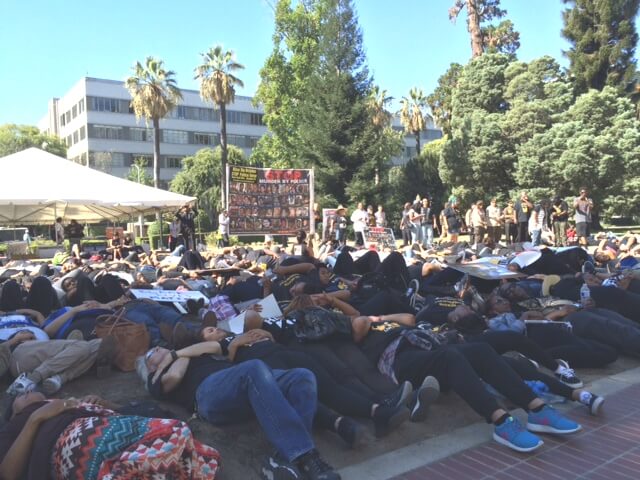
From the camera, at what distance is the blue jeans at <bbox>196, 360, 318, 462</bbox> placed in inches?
124

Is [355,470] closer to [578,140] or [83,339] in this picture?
[83,339]

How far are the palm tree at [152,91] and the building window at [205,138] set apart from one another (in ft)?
84.2

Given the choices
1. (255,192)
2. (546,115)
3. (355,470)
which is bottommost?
(355,470)

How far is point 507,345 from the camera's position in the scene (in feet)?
15.2

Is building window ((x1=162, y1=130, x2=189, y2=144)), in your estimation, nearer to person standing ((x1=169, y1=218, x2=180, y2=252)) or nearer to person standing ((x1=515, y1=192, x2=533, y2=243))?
person standing ((x1=169, y1=218, x2=180, y2=252))

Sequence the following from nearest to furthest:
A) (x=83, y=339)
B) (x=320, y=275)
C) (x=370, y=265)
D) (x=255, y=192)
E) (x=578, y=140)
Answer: (x=83, y=339)
(x=320, y=275)
(x=370, y=265)
(x=255, y=192)
(x=578, y=140)

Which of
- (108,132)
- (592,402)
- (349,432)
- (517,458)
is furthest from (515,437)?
(108,132)

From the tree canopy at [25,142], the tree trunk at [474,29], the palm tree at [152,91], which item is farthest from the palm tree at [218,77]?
the tree canopy at [25,142]

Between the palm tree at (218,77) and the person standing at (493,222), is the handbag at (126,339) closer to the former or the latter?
the person standing at (493,222)

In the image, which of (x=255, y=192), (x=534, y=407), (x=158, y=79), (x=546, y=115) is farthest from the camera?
(x=158, y=79)

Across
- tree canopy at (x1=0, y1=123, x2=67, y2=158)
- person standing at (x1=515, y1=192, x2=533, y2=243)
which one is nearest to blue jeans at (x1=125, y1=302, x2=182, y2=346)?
person standing at (x1=515, y1=192, x2=533, y2=243)

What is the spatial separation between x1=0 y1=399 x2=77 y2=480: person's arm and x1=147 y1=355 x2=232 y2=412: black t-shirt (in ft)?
3.65

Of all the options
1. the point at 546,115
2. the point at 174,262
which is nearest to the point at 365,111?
the point at 546,115

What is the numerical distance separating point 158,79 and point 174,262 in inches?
1400
